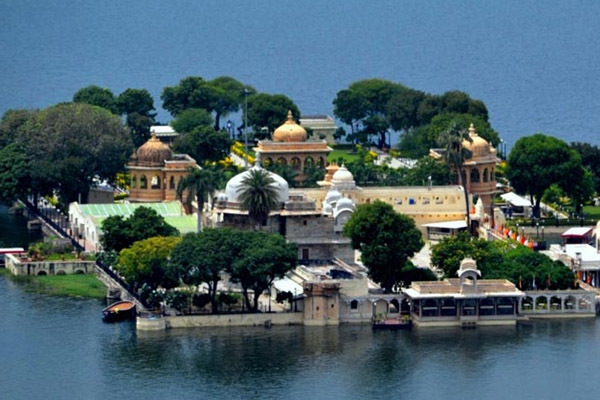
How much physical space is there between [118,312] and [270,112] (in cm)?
5654

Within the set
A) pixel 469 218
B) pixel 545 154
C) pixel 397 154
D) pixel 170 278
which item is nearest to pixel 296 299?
Answer: pixel 170 278

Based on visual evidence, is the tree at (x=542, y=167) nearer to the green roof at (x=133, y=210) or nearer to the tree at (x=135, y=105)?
the green roof at (x=133, y=210)

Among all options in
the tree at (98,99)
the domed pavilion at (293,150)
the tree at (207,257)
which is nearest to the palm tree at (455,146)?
the domed pavilion at (293,150)

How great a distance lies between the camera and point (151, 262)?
138 m

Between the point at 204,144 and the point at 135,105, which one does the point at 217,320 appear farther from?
the point at 135,105

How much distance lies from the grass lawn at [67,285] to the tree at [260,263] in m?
12.1

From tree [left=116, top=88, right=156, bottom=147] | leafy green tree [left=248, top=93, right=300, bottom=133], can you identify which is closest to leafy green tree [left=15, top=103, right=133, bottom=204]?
tree [left=116, top=88, right=156, bottom=147]

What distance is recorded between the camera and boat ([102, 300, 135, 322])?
137 m

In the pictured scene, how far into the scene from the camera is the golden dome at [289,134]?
178625mm

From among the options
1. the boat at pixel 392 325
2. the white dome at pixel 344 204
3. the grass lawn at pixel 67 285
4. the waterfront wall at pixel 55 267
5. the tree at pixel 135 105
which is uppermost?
the tree at pixel 135 105

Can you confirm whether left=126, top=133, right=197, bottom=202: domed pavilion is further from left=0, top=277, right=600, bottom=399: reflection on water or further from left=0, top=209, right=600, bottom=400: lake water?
left=0, top=277, right=600, bottom=399: reflection on water

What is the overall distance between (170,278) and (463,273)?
1557 centimetres

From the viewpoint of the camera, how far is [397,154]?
193 metres

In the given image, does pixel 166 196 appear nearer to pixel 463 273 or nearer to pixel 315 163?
pixel 315 163
